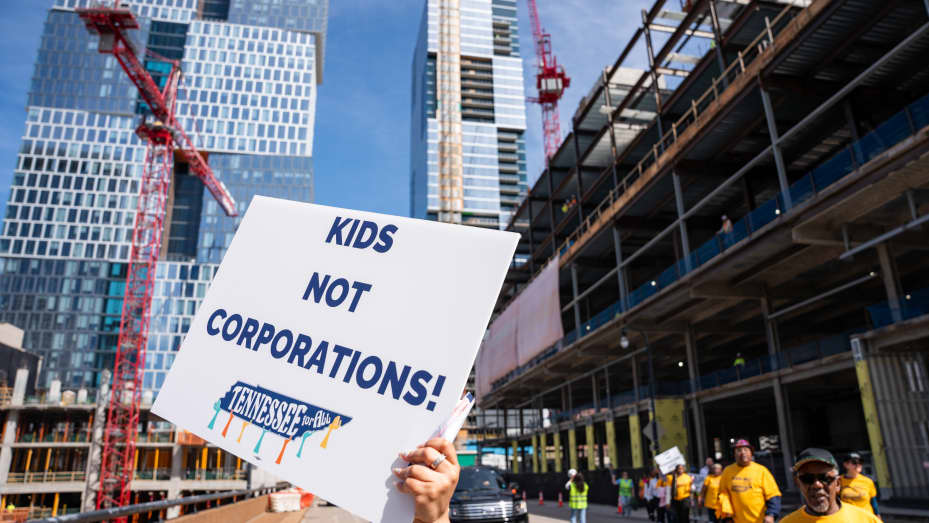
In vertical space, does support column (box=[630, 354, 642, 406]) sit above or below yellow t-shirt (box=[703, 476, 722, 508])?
above

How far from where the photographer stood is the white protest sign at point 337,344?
2.20 m

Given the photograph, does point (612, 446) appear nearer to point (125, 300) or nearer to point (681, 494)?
point (681, 494)

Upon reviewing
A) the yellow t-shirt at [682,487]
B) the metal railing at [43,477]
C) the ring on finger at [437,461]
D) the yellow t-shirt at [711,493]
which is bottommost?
the metal railing at [43,477]

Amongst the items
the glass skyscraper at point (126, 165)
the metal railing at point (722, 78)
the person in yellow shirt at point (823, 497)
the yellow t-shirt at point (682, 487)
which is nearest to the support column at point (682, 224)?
the metal railing at point (722, 78)

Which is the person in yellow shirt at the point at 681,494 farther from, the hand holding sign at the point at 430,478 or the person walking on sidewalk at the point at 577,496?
the hand holding sign at the point at 430,478

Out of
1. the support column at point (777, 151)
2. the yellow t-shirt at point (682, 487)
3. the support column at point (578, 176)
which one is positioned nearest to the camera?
the yellow t-shirt at point (682, 487)

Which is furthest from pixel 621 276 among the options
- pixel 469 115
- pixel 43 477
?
pixel 469 115

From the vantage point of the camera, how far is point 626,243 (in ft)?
144

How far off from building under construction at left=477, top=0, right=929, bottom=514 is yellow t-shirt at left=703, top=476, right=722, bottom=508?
10809 mm

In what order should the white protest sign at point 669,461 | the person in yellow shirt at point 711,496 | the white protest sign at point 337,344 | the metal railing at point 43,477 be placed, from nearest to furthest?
1. the white protest sign at point 337,344
2. the person in yellow shirt at point 711,496
3. the white protest sign at point 669,461
4. the metal railing at point 43,477

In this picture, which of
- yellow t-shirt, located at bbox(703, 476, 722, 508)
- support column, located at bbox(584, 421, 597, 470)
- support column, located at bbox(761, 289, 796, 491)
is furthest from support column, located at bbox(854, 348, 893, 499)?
support column, located at bbox(584, 421, 597, 470)

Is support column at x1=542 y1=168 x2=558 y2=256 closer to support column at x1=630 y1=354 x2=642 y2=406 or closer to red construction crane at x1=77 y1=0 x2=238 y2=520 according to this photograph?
support column at x1=630 y1=354 x2=642 y2=406

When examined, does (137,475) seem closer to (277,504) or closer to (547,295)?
(547,295)

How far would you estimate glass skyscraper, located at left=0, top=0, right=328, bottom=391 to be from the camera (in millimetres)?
115188
